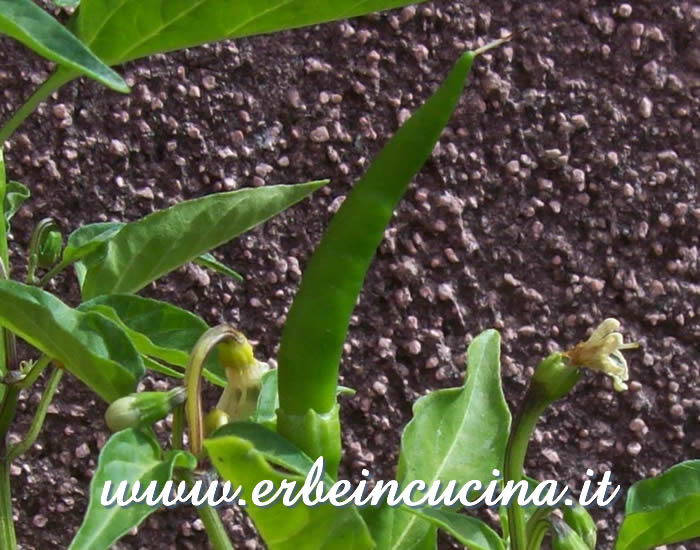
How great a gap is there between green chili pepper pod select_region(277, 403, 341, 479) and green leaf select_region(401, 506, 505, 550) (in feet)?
0.12

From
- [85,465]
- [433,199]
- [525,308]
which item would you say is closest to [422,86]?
[433,199]

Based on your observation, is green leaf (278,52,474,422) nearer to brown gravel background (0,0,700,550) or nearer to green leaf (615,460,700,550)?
green leaf (615,460,700,550)

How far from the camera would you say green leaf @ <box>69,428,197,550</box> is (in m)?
0.27

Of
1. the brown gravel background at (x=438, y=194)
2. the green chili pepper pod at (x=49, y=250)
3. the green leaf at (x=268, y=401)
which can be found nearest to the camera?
the green leaf at (x=268, y=401)

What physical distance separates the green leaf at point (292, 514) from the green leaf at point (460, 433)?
8cm

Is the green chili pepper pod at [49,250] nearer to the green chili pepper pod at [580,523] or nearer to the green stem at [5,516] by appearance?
the green stem at [5,516]

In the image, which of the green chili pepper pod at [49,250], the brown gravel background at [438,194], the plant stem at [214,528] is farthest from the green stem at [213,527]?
the brown gravel background at [438,194]

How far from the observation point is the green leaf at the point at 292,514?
0.28m

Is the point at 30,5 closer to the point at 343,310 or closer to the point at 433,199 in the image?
the point at 343,310

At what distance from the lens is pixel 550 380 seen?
0.34 metres

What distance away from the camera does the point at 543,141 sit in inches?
32.7

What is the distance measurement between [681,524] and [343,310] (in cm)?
15

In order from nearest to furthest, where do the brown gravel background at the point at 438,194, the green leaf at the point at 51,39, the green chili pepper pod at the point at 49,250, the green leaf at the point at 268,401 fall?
the green leaf at the point at 51,39
the green leaf at the point at 268,401
the green chili pepper pod at the point at 49,250
the brown gravel background at the point at 438,194

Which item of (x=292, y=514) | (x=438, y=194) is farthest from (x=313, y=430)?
(x=438, y=194)
